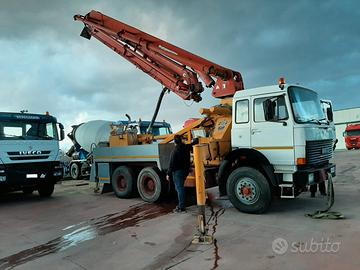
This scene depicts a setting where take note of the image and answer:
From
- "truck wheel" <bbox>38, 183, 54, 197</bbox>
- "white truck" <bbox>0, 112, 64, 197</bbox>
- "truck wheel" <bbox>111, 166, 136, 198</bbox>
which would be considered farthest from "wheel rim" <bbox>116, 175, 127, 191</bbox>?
"truck wheel" <bbox>38, 183, 54, 197</bbox>

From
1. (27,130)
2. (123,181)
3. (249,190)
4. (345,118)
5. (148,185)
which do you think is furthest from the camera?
(345,118)

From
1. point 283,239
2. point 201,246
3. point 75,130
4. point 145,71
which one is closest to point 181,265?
point 201,246

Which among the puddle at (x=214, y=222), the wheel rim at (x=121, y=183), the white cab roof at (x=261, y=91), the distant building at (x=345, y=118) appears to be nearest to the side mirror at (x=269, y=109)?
the white cab roof at (x=261, y=91)

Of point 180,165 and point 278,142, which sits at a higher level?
point 278,142

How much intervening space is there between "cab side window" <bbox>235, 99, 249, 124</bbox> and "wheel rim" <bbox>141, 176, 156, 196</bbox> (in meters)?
3.12

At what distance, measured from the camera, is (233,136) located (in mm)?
7434

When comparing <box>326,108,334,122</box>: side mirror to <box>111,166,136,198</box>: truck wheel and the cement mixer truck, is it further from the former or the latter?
the cement mixer truck

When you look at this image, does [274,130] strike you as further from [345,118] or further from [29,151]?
[345,118]

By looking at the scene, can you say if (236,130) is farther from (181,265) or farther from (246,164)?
(181,265)

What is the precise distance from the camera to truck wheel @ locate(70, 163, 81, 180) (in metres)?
17.5

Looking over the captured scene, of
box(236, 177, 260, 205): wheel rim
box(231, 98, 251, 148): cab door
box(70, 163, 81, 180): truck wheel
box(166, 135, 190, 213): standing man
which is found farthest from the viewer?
box(70, 163, 81, 180): truck wheel

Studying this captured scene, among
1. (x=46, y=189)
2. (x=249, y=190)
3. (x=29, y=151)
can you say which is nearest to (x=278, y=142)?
(x=249, y=190)

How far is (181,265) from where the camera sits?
4.30 metres

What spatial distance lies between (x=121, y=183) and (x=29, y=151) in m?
2.89
